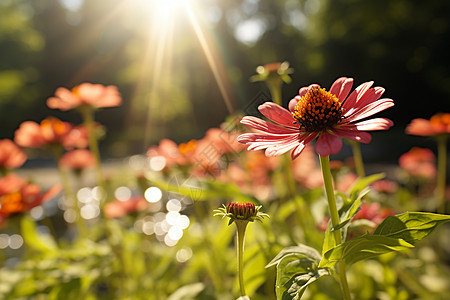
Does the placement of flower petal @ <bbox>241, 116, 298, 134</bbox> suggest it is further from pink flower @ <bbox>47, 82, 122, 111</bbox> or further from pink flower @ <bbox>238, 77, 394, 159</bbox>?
pink flower @ <bbox>47, 82, 122, 111</bbox>

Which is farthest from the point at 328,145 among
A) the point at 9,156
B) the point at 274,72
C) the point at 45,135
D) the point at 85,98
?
the point at 9,156

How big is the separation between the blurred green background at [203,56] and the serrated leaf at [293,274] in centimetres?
557

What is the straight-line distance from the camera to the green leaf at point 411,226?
0.37 metres

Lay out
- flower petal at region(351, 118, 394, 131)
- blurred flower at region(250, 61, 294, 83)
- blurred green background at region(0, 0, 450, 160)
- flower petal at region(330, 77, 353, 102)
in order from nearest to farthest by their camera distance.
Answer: flower petal at region(351, 118, 394, 131) → flower petal at region(330, 77, 353, 102) → blurred flower at region(250, 61, 294, 83) → blurred green background at region(0, 0, 450, 160)

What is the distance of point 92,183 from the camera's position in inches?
168

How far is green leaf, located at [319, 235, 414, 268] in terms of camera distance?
357 millimetres

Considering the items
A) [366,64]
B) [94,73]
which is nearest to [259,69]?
[366,64]

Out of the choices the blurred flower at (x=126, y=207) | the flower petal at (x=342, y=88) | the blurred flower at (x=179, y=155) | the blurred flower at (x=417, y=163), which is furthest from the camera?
the blurred flower at (x=417, y=163)

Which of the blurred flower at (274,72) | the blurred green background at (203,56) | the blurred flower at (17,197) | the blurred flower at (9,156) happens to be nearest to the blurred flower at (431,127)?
the blurred flower at (274,72)

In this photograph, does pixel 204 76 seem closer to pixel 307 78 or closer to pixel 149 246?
pixel 307 78

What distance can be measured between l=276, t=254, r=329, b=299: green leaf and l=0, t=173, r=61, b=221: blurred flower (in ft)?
1.91

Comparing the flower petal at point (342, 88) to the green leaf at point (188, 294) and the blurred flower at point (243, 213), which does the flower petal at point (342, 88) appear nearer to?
the blurred flower at point (243, 213)

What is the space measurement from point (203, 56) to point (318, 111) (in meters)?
10.0

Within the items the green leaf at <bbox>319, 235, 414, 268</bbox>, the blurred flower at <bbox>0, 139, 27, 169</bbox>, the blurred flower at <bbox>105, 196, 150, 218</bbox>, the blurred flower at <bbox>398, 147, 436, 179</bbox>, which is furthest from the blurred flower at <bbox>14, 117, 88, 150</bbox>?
the blurred flower at <bbox>398, 147, 436, 179</bbox>
